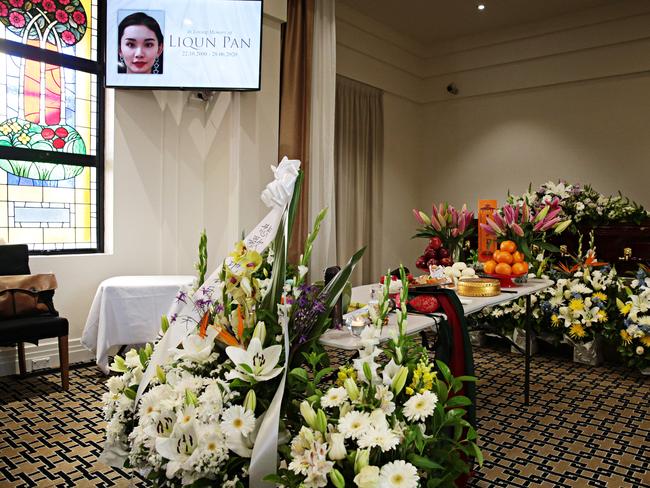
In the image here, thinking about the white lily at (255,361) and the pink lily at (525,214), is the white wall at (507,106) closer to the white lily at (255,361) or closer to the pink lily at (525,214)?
the pink lily at (525,214)

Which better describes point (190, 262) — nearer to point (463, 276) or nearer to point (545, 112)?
point (463, 276)

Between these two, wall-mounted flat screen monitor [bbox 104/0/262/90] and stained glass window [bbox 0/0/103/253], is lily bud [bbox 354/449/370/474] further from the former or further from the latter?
stained glass window [bbox 0/0/103/253]

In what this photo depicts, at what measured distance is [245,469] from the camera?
4.69 ft

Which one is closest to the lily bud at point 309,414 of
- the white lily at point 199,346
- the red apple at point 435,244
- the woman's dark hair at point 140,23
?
the white lily at point 199,346

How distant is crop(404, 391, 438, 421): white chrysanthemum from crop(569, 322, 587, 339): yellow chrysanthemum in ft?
10.6

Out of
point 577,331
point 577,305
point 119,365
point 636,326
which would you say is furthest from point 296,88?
point 119,365

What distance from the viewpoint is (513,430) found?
2988 millimetres

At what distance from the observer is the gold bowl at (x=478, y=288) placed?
106 inches

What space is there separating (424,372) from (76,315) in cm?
348

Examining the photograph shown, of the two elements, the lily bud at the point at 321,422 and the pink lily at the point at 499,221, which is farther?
the pink lily at the point at 499,221

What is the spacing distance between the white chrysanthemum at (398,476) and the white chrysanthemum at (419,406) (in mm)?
132

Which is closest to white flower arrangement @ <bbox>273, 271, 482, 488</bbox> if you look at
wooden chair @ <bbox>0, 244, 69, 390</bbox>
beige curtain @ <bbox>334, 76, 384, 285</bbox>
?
wooden chair @ <bbox>0, 244, 69, 390</bbox>

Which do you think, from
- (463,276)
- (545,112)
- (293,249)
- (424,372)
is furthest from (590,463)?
(545,112)

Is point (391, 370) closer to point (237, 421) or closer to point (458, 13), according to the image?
point (237, 421)
